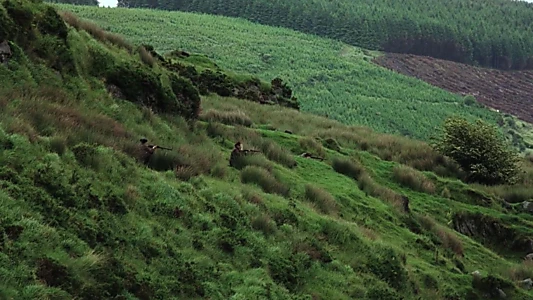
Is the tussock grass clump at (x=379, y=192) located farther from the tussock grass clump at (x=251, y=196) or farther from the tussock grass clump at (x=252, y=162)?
the tussock grass clump at (x=251, y=196)

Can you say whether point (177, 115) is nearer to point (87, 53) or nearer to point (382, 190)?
point (87, 53)

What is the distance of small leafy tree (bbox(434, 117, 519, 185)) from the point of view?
24125mm

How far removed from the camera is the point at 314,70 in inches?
3268

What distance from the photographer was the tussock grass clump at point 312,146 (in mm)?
20469

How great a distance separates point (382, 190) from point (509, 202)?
6.42 m

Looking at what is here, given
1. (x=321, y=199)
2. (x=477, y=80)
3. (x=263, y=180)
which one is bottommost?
(x=477, y=80)

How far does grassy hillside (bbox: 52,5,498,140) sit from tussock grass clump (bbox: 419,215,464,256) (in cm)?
4290

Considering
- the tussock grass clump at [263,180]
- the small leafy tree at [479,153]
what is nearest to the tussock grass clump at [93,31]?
the tussock grass clump at [263,180]

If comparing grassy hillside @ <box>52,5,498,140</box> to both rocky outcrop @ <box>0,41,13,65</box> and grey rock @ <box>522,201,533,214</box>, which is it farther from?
rocky outcrop @ <box>0,41,13,65</box>

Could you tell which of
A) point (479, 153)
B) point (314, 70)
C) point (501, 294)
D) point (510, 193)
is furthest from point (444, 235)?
point (314, 70)

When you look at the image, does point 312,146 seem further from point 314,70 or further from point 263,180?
point 314,70

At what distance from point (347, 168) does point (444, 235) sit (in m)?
3.75

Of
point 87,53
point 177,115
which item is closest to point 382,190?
point 177,115

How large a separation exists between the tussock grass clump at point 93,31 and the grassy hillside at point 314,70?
43.3 meters
